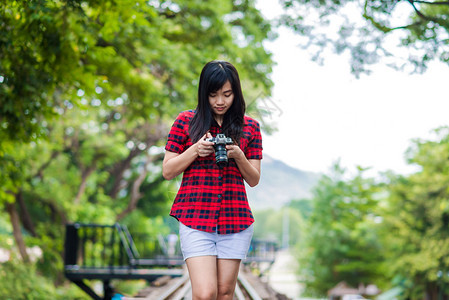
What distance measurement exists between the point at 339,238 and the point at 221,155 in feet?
115

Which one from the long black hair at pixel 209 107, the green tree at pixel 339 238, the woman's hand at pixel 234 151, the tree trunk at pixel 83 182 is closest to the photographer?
the woman's hand at pixel 234 151

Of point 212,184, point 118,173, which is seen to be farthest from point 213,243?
point 118,173

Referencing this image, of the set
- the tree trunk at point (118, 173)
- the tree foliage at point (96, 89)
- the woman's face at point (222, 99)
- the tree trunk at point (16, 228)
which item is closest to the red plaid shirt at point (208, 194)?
the woman's face at point (222, 99)

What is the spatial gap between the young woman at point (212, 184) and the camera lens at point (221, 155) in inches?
1.8

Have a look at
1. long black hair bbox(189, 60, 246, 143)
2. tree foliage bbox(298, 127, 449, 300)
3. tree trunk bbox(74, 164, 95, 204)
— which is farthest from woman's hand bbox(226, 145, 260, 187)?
tree trunk bbox(74, 164, 95, 204)

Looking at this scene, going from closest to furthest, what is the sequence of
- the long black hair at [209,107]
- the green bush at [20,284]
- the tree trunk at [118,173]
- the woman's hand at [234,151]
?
1. the woman's hand at [234,151]
2. the long black hair at [209,107]
3. the green bush at [20,284]
4. the tree trunk at [118,173]

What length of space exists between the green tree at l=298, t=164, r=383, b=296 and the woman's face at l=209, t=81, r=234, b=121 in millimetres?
31808

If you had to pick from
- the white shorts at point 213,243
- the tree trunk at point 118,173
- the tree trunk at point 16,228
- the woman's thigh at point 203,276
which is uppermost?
the tree trunk at point 118,173

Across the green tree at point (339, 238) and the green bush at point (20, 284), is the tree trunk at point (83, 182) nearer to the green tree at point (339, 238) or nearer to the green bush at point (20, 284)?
the green bush at point (20, 284)

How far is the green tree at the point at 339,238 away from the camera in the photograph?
3472 centimetres

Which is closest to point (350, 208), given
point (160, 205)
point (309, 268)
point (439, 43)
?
point (309, 268)

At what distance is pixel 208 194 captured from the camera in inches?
90.3

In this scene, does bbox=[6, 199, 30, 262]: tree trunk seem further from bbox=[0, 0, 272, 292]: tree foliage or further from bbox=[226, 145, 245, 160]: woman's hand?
bbox=[226, 145, 245, 160]: woman's hand

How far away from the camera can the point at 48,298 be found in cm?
1001
